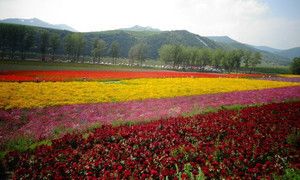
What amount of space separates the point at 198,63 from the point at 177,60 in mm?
14122

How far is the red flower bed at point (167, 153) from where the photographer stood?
6.46m

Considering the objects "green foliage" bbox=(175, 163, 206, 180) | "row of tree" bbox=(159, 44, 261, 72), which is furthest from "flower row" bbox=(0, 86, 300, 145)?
"row of tree" bbox=(159, 44, 261, 72)

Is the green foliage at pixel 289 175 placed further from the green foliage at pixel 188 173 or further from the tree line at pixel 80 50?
the tree line at pixel 80 50

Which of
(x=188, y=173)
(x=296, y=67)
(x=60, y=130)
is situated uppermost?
(x=296, y=67)

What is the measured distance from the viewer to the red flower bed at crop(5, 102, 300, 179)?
646 cm

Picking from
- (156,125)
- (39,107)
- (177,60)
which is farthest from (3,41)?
(156,125)

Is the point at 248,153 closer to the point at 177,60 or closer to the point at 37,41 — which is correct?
the point at 177,60

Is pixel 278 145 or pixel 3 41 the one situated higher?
pixel 3 41

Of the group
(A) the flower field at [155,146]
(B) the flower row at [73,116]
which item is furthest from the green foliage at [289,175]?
(B) the flower row at [73,116]

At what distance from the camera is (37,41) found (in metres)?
199

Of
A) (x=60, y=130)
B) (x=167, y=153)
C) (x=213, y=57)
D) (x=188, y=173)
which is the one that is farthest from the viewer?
(x=213, y=57)

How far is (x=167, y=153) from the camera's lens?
7.85 metres

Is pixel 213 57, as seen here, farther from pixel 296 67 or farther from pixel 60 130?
pixel 60 130

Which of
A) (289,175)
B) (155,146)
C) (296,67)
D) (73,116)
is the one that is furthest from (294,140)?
(296,67)
